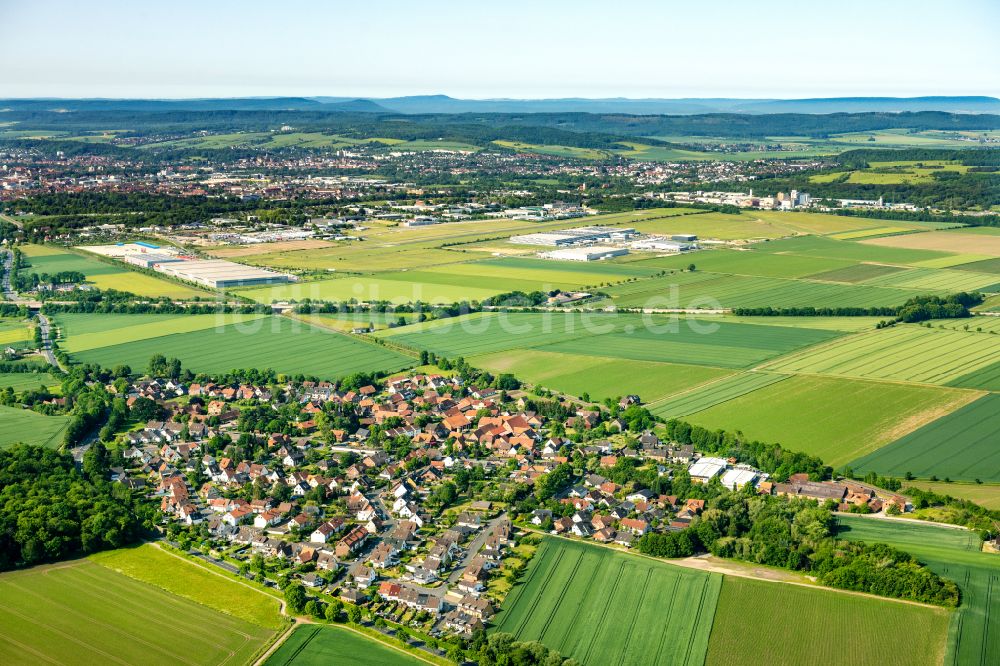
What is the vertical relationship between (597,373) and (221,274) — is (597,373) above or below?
below

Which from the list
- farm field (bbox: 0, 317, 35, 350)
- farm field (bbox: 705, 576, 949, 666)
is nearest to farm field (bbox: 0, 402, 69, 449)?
farm field (bbox: 0, 317, 35, 350)

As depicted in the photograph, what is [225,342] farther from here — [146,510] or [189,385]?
[146,510]

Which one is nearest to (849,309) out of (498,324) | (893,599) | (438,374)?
(498,324)

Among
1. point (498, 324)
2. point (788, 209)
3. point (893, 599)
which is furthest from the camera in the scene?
point (788, 209)

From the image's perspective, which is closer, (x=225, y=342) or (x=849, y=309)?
(x=225, y=342)

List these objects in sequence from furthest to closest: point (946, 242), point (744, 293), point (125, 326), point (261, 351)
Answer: point (946, 242) → point (744, 293) → point (125, 326) → point (261, 351)

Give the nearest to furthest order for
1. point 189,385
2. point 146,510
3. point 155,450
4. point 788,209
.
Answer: point 146,510, point 155,450, point 189,385, point 788,209

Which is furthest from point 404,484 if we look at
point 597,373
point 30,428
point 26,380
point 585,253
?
point 585,253

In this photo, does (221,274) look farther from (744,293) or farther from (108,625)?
(108,625)

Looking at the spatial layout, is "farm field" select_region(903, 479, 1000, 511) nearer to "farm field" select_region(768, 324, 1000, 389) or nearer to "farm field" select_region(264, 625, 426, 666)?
"farm field" select_region(768, 324, 1000, 389)
